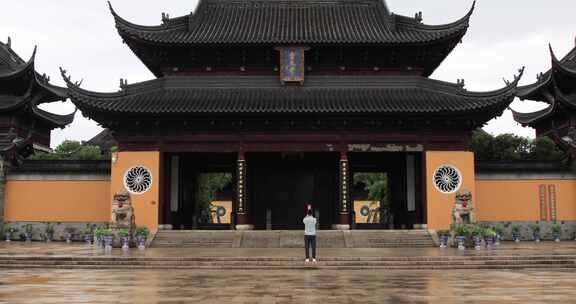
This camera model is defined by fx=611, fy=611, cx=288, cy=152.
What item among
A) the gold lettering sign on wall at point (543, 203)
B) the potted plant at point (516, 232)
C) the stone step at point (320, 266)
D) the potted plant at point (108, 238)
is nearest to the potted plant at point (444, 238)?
the potted plant at point (516, 232)

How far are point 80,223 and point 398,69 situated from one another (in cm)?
1544

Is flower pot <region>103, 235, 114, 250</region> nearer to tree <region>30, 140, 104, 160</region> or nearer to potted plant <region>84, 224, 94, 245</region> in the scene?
potted plant <region>84, 224, 94, 245</region>

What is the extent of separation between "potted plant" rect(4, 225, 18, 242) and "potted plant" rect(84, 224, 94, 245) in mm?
3110

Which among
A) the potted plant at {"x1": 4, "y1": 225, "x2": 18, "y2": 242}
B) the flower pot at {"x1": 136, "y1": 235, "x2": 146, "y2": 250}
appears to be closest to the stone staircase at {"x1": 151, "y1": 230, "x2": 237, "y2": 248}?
the flower pot at {"x1": 136, "y1": 235, "x2": 146, "y2": 250}

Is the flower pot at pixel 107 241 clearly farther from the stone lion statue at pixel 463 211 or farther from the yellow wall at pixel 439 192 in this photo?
the yellow wall at pixel 439 192

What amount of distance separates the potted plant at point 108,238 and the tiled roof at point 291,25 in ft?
27.9

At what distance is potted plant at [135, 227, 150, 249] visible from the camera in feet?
72.0

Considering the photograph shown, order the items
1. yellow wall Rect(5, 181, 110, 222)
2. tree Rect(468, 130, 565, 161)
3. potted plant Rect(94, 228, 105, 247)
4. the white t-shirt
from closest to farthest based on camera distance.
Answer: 1. the white t-shirt
2. potted plant Rect(94, 228, 105, 247)
3. yellow wall Rect(5, 181, 110, 222)
4. tree Rect(468, 130, 565, 161)

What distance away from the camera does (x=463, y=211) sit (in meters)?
22.4

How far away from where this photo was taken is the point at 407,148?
84.6 ft

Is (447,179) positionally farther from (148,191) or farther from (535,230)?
(148,191)

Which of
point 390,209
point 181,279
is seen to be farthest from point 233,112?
point 181,279

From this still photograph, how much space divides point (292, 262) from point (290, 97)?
34.6 ft

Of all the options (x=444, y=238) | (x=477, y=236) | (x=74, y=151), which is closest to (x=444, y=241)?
(x=444, y=238)
